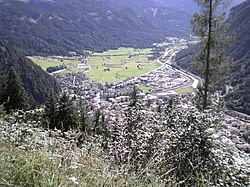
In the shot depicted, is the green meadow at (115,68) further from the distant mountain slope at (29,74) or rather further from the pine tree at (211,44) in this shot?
the pine tree at (211,44)

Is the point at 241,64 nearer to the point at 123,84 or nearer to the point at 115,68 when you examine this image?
the point at 123,84

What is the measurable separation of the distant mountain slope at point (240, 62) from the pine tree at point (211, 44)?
3570 cm

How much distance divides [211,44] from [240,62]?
91802 mm

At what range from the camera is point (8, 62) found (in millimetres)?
77688

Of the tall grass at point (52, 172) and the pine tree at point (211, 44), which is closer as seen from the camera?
the tall grass at point (52, 172)

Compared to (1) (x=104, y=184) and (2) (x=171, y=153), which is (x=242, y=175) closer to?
(2) (x=171, y=153)

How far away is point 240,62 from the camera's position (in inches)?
3826

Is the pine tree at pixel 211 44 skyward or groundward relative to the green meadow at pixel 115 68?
skyward

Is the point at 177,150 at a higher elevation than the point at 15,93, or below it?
higher

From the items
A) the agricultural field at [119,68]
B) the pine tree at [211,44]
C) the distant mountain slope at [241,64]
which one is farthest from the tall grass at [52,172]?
the agricultural field at [119,68]

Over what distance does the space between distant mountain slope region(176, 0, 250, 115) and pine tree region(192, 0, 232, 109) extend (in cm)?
3570

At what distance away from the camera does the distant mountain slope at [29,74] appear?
72.3m

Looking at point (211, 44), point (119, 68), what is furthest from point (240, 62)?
point (211, 44)

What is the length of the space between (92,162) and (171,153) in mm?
1358
